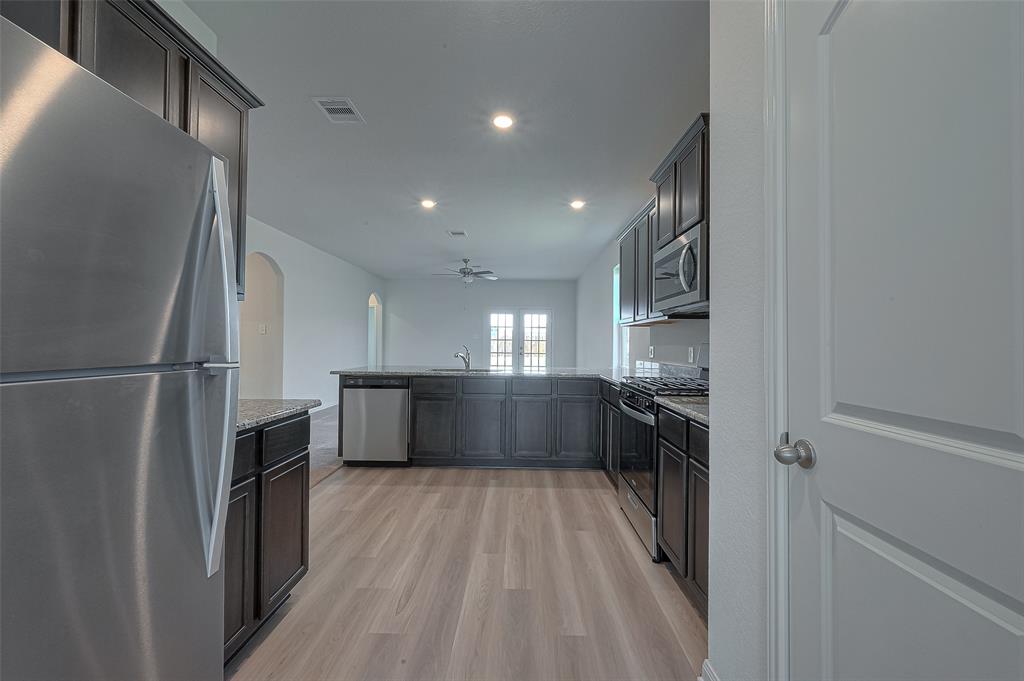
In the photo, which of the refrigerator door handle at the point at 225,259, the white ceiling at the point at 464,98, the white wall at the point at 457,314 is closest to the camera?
the refrigerator door handle at the point at 225,259

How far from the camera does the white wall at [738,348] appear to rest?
48.1 inches

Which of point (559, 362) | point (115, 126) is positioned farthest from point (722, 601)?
point (559, 362)

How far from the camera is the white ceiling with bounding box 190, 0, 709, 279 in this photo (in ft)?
7.14

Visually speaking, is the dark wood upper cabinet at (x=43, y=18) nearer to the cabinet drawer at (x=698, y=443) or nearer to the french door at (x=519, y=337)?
the cabinet drawer at (x=698, y=443)

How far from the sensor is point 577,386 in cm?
432

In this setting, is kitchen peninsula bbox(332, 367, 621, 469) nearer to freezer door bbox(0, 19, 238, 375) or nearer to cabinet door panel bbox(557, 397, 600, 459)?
cabinet door panel bbox(557, 397, 600, 459)

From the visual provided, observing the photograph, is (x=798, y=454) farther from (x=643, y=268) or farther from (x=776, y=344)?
(x=643, y=268)

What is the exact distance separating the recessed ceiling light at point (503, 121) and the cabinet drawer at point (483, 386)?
2.18 metres

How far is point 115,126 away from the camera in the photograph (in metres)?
0.85

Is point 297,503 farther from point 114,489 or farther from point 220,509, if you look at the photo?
point 114,489

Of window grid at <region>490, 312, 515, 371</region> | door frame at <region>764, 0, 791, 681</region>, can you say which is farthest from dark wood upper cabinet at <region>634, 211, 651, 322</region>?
window grid at <region>490, 312, 515, 371</region>

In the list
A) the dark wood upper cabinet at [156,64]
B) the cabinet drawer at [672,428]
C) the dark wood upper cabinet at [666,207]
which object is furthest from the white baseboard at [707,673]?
the dark wood upper cabinet at [156,64]

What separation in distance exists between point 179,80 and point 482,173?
8.86 ft

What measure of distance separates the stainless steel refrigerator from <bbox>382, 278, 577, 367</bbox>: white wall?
9648mm
